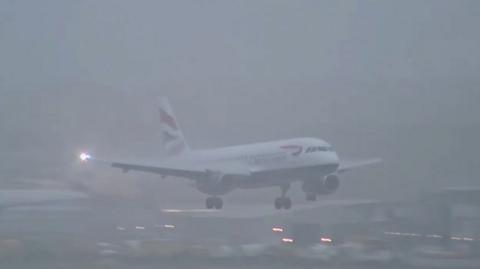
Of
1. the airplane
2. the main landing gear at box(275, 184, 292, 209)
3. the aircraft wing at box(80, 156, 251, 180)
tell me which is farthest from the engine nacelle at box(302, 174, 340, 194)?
the aircraft wing at box(80, 156, 251, 180)

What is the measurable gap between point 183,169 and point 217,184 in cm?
236

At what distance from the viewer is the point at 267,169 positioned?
50344 mm

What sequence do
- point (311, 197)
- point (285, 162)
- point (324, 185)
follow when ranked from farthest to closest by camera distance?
point (324, 185) < point (285, 162) < point (311, 197)

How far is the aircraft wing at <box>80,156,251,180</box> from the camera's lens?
51.4 metres

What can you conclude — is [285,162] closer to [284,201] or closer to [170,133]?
[284,201]

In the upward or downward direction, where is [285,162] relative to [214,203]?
upward

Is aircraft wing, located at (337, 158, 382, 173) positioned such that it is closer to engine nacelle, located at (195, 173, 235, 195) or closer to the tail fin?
engine nacelle, located at (195, 173, 235, 195)

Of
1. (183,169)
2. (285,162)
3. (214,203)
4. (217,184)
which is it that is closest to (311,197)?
(285,162)

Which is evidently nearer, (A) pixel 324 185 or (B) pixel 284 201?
(B) pixel 284 201

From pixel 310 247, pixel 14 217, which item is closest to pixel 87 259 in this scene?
pixel 310 247

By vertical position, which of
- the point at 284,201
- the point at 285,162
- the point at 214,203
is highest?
the point at 285,162

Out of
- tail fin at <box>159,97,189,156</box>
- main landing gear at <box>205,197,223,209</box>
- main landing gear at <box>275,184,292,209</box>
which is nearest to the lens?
main landing gear at <box>275,184,292,209</box>

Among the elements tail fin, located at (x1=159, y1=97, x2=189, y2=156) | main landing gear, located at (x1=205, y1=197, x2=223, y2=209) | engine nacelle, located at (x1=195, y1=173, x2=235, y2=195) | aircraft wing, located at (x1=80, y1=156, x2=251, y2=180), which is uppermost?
Result: tail fin, located at (x1=159, y1=97, x2=189, y2=156)

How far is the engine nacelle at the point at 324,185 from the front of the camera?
167 ft
